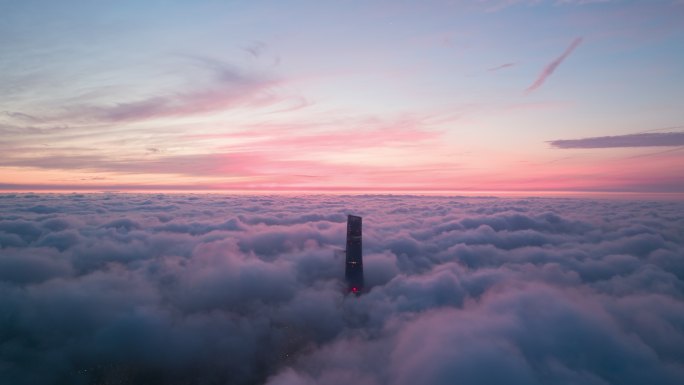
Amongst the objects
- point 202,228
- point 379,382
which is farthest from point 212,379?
point 202,228

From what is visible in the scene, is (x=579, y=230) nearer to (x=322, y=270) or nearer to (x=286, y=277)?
(x=322, y=270)

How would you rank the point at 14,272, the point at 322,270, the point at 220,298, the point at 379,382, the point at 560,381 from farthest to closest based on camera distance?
the point at 322,270, the point at 14,272, the point at 220,298, the point at 379,382, the point at 560,381

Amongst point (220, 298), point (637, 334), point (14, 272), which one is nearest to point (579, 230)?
point (637, 334)

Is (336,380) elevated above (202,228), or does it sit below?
below

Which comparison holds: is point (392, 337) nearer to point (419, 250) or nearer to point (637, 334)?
point (637, 334)

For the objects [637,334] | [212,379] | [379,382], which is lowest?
[212,379]

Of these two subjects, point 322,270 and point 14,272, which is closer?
point 14,272

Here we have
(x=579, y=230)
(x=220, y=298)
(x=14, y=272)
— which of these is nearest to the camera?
(x=220, y=298)
